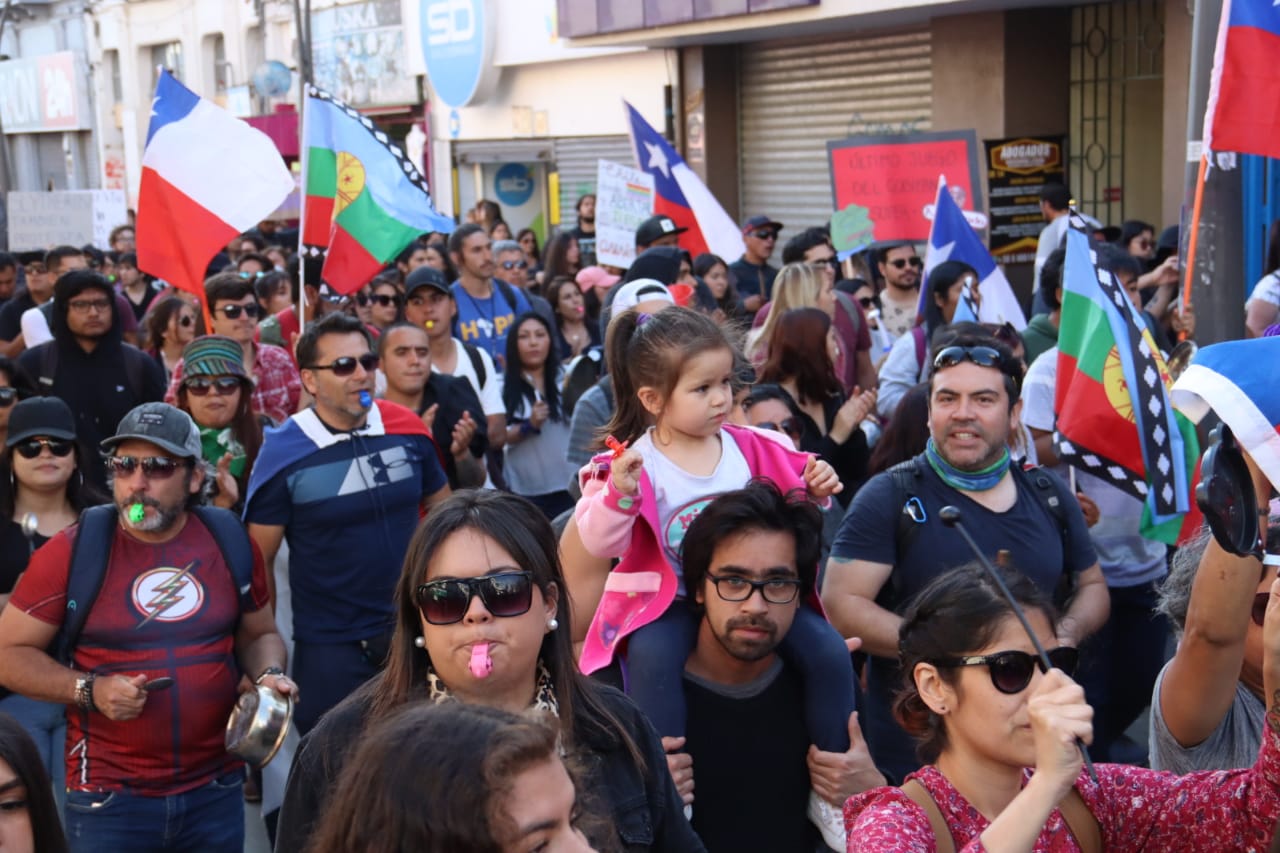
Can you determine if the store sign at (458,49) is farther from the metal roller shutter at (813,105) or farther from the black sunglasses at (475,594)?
the black sunglasses at (475,594)

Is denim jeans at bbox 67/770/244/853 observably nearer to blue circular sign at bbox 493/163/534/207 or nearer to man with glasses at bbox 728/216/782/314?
man with glasses at bbox 728/216/782/314

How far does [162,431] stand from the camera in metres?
4.72

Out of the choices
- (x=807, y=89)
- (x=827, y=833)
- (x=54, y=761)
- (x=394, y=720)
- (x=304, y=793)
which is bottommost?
(x=54, y=761)

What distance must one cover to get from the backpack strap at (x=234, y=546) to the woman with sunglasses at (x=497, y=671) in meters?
1.69

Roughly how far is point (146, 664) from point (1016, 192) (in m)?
10.8

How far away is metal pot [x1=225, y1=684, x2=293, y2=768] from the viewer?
14.3 feet

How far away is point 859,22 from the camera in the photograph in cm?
1571

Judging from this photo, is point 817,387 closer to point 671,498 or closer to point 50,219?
point 671,498

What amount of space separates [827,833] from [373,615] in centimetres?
227

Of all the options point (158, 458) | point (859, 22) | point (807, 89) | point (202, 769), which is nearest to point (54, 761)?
point (202, 769)

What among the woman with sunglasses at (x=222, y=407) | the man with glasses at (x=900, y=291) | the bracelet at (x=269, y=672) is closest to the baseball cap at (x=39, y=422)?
the woman with sunglasses at (x=222, y=407)

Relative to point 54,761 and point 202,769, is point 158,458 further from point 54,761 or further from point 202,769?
point 54,761

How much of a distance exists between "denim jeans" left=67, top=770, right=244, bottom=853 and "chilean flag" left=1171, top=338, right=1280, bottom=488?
3074 mm

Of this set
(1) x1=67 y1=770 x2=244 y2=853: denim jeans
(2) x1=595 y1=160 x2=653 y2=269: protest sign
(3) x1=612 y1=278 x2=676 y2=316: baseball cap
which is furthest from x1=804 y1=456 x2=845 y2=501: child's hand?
(2) x1=595 y1=160 x2=653 y2=269: protest sign
